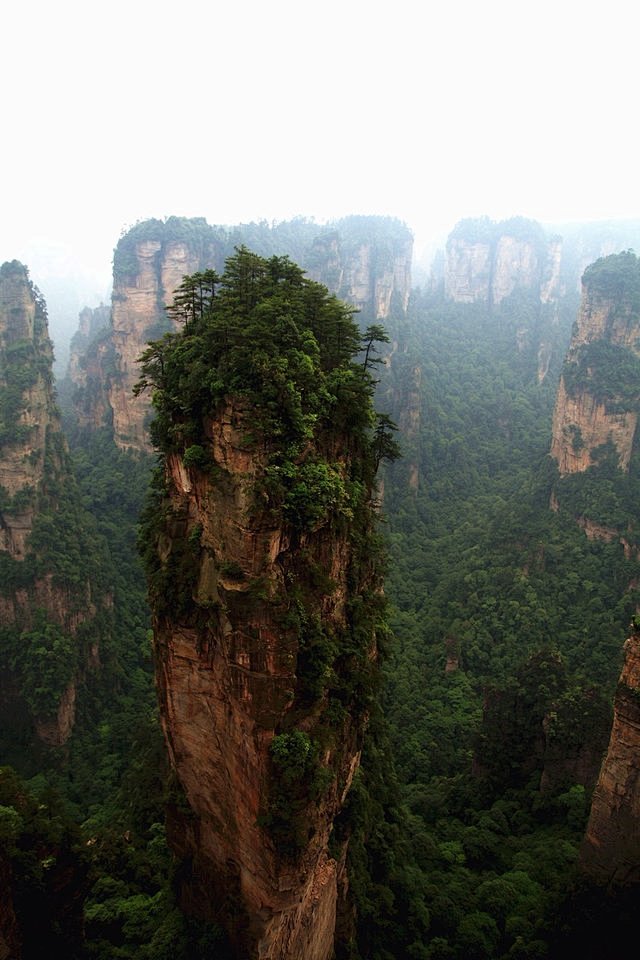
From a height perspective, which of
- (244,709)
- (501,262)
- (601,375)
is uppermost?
(501,262)

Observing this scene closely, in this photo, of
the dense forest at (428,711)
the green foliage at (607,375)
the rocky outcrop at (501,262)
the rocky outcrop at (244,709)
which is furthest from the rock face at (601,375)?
the rocky outcrop at (501,262)

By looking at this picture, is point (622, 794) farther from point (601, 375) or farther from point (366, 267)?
point (366, 267)

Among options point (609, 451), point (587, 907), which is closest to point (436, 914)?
point (587, 907)

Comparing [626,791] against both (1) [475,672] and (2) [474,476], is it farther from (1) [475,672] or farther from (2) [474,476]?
(2) [474,476]

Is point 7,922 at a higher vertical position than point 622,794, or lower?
higher

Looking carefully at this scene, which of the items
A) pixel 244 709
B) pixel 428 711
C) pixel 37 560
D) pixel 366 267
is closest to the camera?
Answer: pixel 244 709

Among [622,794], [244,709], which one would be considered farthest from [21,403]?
[622,794]
